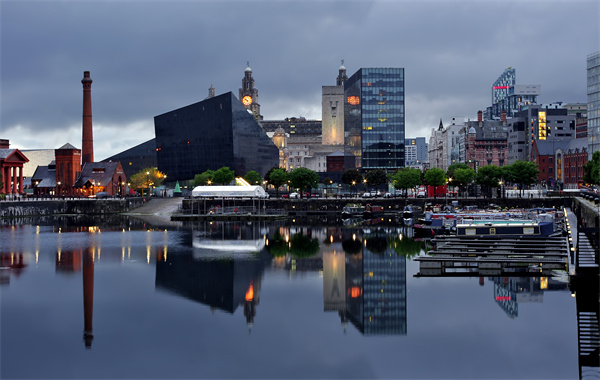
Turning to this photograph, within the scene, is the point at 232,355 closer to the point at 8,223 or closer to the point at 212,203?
the point at 8,223

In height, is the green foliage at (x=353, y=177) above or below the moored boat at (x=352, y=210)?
above

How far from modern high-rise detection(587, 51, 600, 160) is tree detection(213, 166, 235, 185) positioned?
85.5 meters

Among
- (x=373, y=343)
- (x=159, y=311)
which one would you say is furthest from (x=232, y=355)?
(x=159, y=311)

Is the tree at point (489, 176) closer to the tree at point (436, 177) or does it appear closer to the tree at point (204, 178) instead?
the tree at point (436, 177)

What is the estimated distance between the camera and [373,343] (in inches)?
1187

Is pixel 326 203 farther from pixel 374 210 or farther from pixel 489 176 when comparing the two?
pixel 489 176

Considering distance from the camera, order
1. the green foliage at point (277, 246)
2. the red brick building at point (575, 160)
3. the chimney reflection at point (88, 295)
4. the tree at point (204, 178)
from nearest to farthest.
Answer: the chimney reflection at point (88, 295)
the green foliage at point (277, 246)
the tree at point (204, 178)
the red brick building at point (575, 160)

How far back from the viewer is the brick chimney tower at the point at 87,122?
16500 cm

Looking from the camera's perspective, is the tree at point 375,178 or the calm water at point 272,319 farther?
the tree at point 375,178

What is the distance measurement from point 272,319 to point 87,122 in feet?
474

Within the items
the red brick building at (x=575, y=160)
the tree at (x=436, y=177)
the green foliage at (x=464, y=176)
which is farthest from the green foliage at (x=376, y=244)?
the red brick building at (x=575, y=160)

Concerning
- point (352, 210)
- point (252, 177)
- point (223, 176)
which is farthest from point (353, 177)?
point (352, 210)

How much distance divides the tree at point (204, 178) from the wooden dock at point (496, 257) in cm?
10493

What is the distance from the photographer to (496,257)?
167 ft
